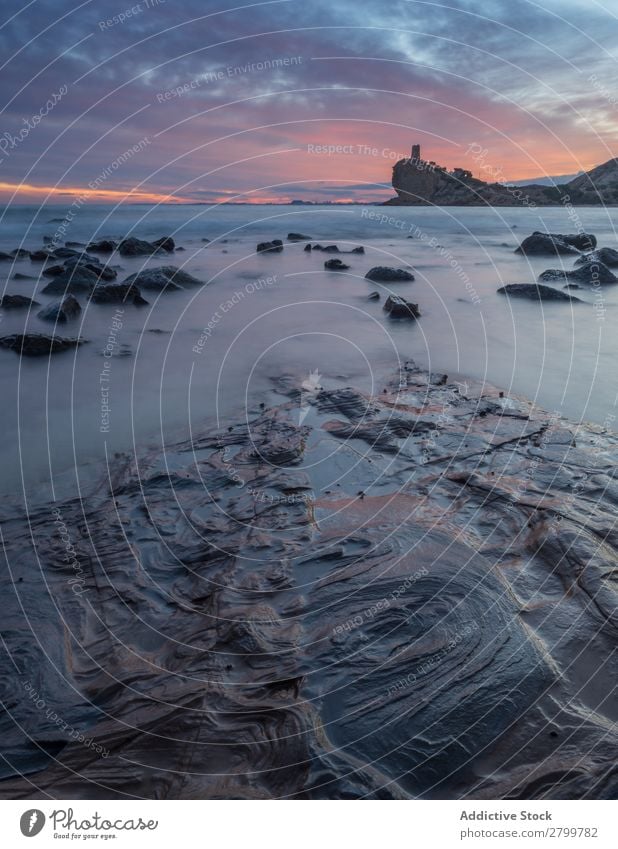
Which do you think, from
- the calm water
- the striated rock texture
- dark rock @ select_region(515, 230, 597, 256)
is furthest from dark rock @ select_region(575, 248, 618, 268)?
the striated rock texture

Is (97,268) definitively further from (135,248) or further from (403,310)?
(403,310)

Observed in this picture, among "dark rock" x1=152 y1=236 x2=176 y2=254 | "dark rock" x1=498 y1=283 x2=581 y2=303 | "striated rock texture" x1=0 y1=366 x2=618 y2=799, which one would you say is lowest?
"striated rock texture" x1=0 y1=366 x2=618 y2=799

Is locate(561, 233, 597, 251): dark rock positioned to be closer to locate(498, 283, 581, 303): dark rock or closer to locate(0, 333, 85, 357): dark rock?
locate(498, 283, 581, 303): dark rock

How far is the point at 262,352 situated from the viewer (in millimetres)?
12359

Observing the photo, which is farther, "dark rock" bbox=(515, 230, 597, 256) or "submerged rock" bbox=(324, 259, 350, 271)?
"dark rock" bbox=(515, 230, 597, 256)

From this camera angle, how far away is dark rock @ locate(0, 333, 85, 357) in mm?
11797

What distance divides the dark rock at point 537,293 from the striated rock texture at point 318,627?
467 inches

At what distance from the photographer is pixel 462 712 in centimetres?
375

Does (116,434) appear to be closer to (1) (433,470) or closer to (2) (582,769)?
(1) (433,470)

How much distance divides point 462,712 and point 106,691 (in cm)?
255

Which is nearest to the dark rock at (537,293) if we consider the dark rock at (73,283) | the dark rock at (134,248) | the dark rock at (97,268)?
the dark rock at (73,283)

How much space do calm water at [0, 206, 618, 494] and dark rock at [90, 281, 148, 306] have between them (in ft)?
2.43

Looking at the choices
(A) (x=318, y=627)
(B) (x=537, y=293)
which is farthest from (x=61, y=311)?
(B) (x=537, y=293)

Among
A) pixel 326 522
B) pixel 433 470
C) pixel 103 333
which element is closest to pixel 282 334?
pixel 103 333
